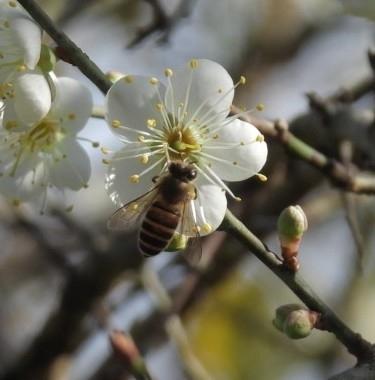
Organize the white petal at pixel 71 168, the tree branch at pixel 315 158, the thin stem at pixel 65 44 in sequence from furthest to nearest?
the tree branch at pixel 315 158
the white petal at pixel 71 168
the thin stem at pixel 65 44

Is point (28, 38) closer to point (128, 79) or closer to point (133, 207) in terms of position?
point (128, 79)

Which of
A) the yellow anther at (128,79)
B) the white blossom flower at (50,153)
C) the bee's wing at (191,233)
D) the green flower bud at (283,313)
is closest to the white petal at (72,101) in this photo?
the white blossom flower at (50,153)

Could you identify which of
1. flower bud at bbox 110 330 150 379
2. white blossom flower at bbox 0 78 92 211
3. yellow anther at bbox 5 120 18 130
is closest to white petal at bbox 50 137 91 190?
white blossom flower at bbox 0 78 92 211

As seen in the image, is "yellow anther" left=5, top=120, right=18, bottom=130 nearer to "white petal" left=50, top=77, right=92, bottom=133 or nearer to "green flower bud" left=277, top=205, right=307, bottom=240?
"white petal" left=50, top=77, right=92, bottom=133

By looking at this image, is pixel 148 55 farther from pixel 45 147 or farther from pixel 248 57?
pixel 45 147

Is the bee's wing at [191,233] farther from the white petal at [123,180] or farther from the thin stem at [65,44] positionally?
the thin stem at [65,44]

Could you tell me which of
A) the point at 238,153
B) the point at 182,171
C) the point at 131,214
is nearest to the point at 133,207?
the point at 131,214
